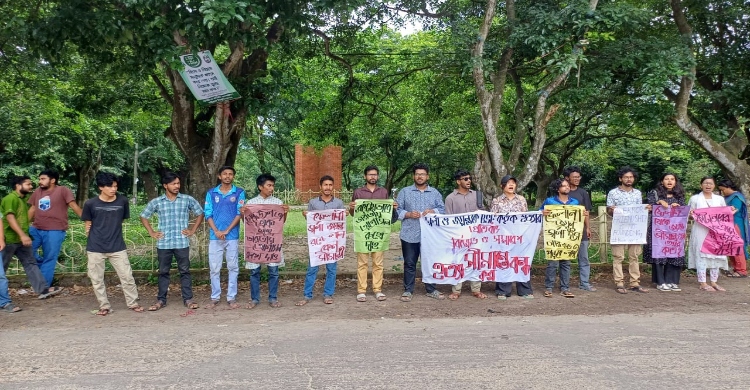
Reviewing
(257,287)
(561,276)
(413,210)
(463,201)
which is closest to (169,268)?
(257,287)

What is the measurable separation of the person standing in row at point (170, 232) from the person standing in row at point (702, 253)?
720 centimetres

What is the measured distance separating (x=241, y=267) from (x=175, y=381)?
4456 millimetres

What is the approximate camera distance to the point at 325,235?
6852 mm

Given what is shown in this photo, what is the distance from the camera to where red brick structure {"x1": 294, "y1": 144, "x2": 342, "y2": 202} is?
3117 cm

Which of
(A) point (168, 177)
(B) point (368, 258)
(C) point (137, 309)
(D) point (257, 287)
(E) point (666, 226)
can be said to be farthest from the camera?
(E) point (666, 226)

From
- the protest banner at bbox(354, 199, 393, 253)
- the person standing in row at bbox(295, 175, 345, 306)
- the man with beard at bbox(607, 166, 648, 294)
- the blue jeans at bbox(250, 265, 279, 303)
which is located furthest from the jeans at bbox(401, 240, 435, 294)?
the man with beard at bbox(607, 166, 648, 294)

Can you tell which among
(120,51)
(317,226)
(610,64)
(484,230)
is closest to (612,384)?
(484,230)

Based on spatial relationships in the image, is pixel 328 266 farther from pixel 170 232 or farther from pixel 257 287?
pixel 170 232

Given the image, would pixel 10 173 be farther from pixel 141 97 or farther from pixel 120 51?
pixel 120 51

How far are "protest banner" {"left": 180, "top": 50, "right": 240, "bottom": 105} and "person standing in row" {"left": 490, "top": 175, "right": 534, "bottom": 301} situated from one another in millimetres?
4236

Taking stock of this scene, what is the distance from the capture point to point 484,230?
23.1 ft

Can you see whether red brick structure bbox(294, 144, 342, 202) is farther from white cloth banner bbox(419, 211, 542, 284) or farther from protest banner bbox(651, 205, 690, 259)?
protest banner bbox(651, 205, 690, 259)

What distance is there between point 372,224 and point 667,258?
14.4 ft

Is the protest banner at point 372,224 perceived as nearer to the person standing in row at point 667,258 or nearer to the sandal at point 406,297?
the sandal at point 406,297
